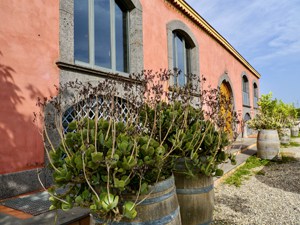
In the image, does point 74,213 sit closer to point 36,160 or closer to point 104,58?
point 36,160

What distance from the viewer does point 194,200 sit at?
102 inches

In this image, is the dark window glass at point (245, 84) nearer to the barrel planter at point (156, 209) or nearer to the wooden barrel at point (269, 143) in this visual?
the wooden barrel at point (269, 143)

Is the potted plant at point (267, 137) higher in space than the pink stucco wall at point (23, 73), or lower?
lower

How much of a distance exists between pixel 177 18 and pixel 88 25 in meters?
4.38

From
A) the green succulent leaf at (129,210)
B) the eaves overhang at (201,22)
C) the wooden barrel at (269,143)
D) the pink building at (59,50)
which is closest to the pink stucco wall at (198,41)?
the pink building at (59,50)

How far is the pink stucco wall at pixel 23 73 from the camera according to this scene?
381 cm

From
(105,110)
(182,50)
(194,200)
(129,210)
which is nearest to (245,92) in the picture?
(182,50)

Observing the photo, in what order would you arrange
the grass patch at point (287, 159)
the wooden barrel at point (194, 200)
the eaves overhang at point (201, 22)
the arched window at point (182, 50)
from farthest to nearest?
the eaves overhang at point (201, 22)
the arched window at point (182, 50)
the grass patch at point (287, 159)
the wooden barrel at point (194, 200)

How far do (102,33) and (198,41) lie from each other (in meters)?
5.51

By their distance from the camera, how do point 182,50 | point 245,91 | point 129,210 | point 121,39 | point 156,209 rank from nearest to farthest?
1. point 129,210
2. point 156,209
3. point 121,39
4. point 182,50
5. point 245,91

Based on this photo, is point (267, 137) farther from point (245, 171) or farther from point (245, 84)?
point (245, 84)

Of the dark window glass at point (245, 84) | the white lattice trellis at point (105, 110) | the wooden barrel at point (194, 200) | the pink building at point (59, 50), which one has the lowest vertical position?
the wooden barrel at point (194, 200)

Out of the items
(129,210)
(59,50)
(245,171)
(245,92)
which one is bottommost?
(245,171)

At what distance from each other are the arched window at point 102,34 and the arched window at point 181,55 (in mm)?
2834
